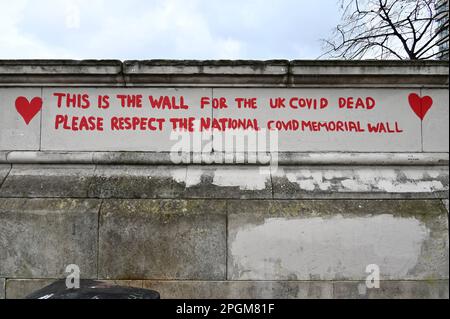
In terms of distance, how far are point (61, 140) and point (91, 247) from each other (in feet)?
4.69

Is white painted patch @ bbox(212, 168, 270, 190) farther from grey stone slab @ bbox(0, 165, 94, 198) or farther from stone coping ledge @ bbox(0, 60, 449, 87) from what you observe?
grey stone slab @ bbox(0, 165, 94, 198)

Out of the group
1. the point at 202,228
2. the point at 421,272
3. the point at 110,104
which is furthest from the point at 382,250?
the point at 110,104

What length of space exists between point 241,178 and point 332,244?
1.25 metres

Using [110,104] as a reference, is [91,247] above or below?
below

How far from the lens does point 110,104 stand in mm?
4770

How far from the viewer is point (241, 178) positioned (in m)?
4.51

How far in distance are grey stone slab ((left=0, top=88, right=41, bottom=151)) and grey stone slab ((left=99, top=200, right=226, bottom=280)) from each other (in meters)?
1.52

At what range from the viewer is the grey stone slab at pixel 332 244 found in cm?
417

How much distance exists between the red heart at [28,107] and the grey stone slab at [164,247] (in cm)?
171

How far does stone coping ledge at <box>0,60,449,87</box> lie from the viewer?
15.2 feet

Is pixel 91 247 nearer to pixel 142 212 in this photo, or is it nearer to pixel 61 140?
pixel 142 212

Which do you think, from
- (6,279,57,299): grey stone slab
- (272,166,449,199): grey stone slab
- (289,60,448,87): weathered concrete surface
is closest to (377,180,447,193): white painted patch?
(272,166,449,199): grey stone slab

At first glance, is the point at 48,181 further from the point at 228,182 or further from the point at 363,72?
the point at 363,72

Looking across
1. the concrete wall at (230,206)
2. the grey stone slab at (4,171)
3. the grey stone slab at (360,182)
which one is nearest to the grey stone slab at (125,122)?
the concrete wall at (230,206)
